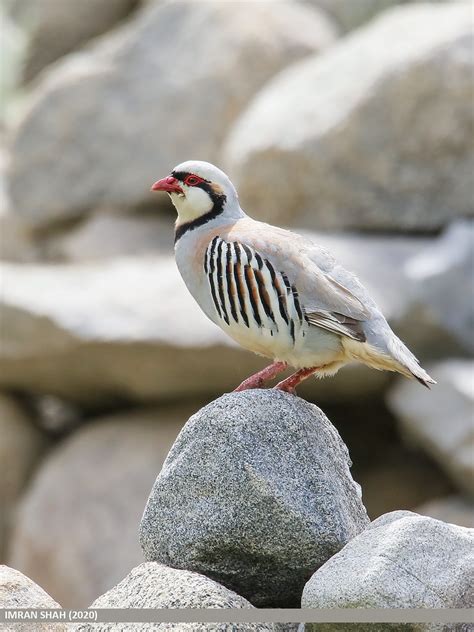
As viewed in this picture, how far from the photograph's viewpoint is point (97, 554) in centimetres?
1066

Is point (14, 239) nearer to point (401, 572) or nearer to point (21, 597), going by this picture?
point (21, 597)

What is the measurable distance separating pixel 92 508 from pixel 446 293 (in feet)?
11.6

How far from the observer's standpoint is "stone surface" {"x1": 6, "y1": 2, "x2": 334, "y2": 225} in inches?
523

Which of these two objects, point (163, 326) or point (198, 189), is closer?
point (198, 189)

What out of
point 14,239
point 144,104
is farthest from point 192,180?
point 14,239

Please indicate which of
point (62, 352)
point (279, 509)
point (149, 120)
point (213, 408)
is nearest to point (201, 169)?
point (213, 408)

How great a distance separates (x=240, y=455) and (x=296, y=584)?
1.84ft

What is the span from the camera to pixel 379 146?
10.8 meters

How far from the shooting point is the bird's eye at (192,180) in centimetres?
533

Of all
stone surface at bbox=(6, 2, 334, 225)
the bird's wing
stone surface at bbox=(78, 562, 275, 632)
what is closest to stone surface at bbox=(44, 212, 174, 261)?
stone surface at bbox=(6, 2, 334, 225)

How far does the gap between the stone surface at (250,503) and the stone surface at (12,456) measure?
6.94 metres

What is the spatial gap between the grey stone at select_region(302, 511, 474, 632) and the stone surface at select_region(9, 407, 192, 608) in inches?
253

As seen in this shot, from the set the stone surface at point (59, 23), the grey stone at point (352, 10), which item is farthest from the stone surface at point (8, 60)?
the grey stone at point (352, 10)

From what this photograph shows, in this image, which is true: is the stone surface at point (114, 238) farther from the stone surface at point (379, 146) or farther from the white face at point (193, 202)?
the white face at point (193, 202)
